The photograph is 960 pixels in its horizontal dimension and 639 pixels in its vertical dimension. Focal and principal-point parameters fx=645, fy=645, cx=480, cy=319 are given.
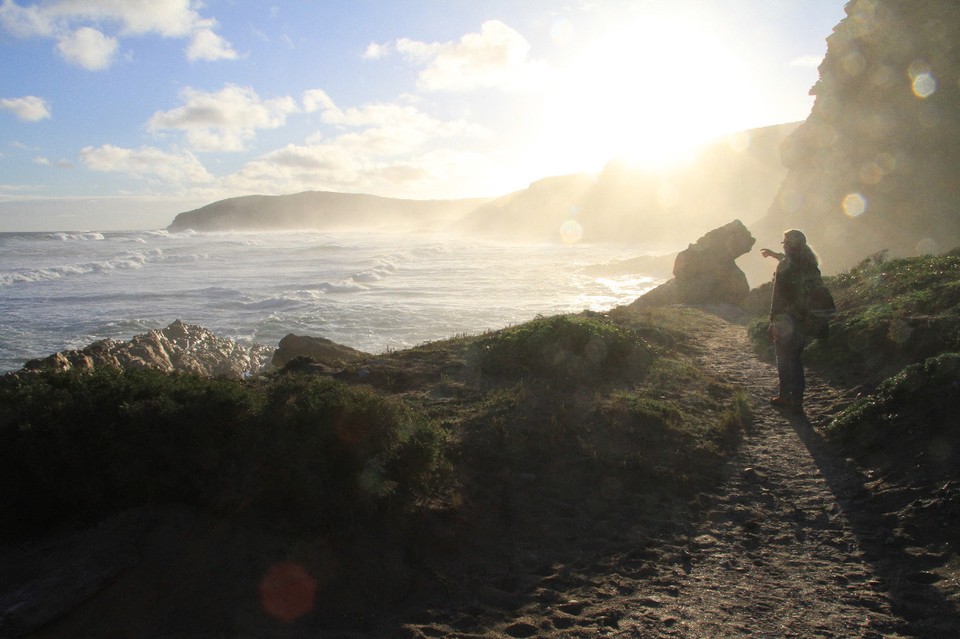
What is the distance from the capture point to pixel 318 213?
155 m

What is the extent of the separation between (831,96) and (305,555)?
40140 millimetres

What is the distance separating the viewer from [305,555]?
3.99 meters

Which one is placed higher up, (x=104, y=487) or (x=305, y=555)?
(x=104, y=487)

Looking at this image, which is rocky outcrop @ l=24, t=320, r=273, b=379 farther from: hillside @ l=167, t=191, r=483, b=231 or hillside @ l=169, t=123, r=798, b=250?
hillside @ l=167, t=191, r=483, b=231

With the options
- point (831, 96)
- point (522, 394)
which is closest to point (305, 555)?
point (522, 394)

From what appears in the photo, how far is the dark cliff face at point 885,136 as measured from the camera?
96.8 feet

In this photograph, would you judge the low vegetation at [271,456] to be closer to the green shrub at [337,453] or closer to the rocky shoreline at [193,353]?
the green shrub at [337,453]

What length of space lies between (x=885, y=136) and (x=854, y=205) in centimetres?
382

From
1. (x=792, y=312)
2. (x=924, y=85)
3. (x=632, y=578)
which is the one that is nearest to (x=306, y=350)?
(x=792, y=312)

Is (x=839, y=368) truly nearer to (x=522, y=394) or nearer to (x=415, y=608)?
(x=522, y=394)

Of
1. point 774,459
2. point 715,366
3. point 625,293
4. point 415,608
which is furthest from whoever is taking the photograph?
point 625,293

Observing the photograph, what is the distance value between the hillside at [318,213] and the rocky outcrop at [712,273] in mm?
119690

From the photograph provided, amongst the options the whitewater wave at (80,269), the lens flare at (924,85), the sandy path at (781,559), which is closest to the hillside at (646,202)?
the lens flare at (924,85)

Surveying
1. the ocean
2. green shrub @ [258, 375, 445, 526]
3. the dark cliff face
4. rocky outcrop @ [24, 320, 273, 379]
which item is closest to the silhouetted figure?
green shrub @ [258, 375, 445, 526]
